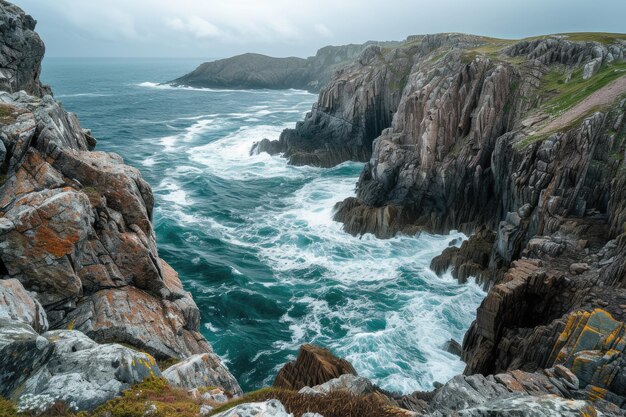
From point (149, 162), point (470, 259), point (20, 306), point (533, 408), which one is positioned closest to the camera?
point (533, 408)

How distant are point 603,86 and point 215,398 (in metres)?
44.9

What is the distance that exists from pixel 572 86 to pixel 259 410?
49302 mm

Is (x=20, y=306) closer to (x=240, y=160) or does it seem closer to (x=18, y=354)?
(x=18, y=354)

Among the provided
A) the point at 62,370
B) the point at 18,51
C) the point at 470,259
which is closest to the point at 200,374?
the point at 62,370

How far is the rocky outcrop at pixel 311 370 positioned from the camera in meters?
20.7

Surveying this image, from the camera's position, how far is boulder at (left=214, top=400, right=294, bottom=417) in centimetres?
1093

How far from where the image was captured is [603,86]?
131 feet

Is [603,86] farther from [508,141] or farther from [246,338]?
[246,338]

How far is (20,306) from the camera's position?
1543 centimetres

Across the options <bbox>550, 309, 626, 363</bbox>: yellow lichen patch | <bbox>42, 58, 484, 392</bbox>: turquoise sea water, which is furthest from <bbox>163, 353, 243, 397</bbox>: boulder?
<bbox>550, 309, 626, 363</bbox>: yellow lichen patch

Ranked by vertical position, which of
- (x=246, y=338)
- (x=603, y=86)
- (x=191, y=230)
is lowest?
(x=246, y=338)

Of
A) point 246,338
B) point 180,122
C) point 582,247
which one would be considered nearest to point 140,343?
point 246,338

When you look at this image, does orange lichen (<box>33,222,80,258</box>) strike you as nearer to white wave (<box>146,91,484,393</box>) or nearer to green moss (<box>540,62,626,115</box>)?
white wave (<box>146,91,484,393</box>)

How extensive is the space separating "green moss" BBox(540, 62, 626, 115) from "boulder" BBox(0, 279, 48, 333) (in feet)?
148
